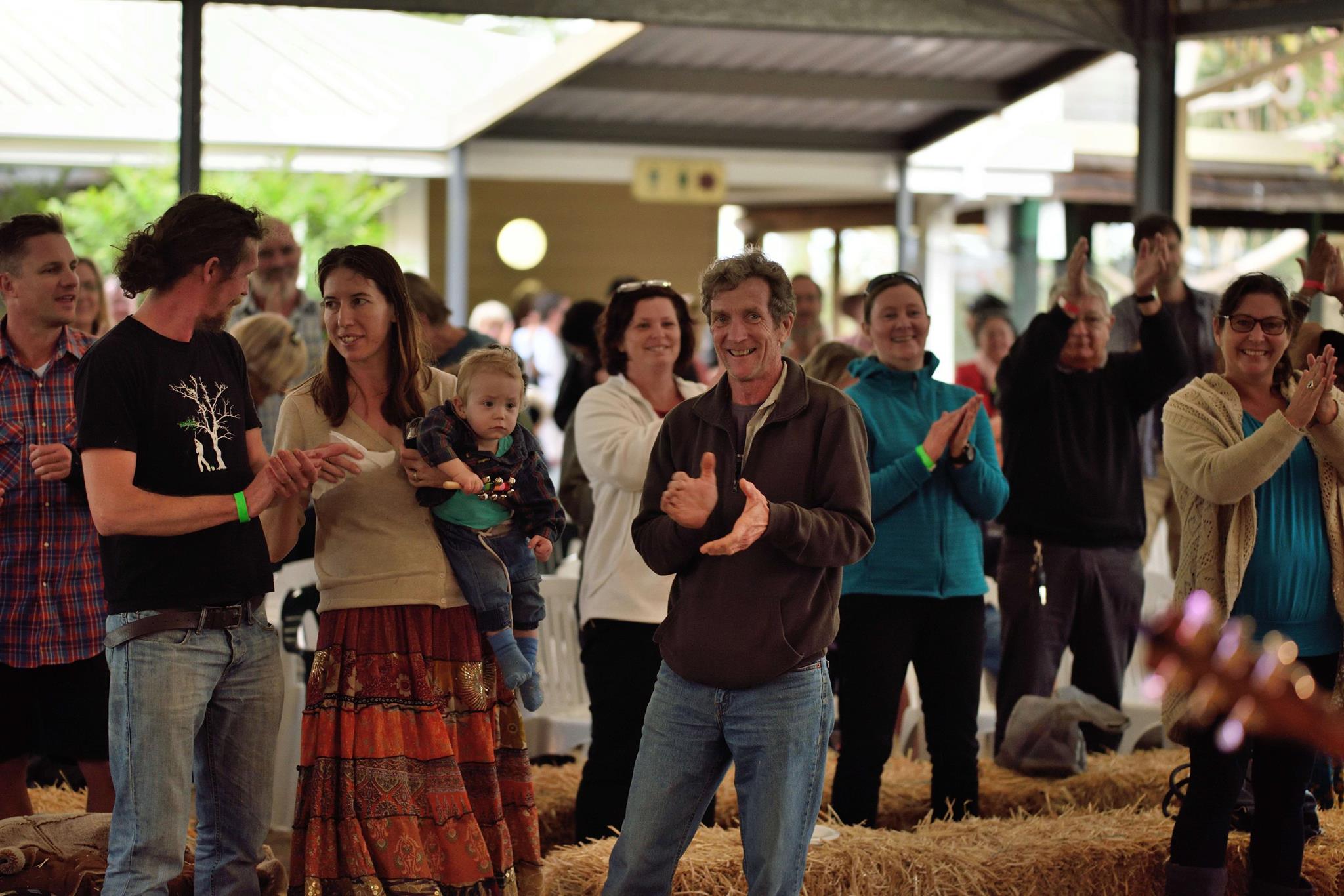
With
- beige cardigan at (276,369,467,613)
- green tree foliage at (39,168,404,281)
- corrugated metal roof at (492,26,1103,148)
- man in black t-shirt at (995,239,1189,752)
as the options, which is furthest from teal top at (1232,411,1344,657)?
green tree foliage at (39,168,404,281)

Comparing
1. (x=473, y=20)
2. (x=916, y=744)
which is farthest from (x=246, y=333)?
(x=473, y=20)

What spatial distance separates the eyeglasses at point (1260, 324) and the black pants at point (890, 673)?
3.52 ft

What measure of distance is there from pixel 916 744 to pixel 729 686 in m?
2.95

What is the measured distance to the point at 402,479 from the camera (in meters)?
3.53

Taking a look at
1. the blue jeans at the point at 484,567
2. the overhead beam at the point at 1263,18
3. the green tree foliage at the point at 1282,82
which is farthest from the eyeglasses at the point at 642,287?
the green tree foliage at the point at 1282,82

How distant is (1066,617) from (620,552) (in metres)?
1.85

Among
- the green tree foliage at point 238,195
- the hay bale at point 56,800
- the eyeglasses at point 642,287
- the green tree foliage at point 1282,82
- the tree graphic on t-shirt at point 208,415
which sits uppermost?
the green tree foliage at point 1282,82

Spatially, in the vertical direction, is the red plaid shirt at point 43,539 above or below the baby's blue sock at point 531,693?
above

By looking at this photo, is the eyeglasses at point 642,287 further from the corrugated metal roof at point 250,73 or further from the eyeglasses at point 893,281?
the corrugated metal roof at point 250,73

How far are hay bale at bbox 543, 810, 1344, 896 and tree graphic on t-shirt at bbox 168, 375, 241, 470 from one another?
4.53ft

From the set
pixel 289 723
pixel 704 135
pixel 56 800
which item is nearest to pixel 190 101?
pixel 289 723

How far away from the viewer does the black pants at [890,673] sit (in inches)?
173

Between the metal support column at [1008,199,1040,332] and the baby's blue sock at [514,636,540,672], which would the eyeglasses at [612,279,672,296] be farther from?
the metal support column at [1008,199,1040,332]

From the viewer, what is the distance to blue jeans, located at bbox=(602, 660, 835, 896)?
10.4 ft
